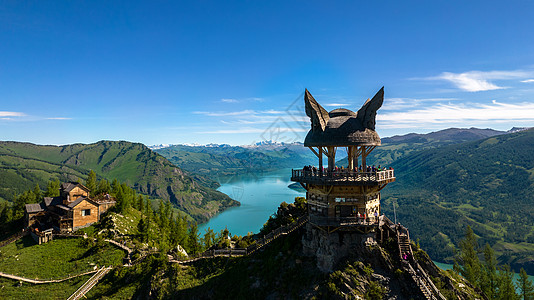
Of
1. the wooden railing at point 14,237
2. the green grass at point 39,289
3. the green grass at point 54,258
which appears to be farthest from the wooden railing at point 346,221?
the wooden railing at point 14,237

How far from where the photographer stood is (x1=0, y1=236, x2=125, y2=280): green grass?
1983 inches

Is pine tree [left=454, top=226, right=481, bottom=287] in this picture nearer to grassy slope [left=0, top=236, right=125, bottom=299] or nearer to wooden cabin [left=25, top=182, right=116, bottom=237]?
grassy slope [left=0, top=236, right=125, bottom=299]

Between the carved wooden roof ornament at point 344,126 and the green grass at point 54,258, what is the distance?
1649 inches

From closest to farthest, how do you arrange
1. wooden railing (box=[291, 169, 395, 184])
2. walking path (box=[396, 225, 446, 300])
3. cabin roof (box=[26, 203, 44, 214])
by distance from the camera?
walking path (box=[396, 225, 446, 300]) → wooden railing (box=[291, 169, 395, 184]) → cabin roof (box=[26, 203, 44, 214])

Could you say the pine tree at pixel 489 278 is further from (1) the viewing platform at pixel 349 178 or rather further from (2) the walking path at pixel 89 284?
(2) the walking path at pixel 89 284

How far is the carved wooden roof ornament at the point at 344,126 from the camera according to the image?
93.0 ft

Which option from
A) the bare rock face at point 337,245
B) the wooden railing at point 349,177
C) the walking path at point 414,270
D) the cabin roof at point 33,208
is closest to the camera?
the walking path at point 414,270

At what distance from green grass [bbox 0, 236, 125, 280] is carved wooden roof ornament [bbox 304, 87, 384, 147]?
4189 cm

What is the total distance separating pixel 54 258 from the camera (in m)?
54.7

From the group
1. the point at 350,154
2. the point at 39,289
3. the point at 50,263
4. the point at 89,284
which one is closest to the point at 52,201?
the point at 50,263

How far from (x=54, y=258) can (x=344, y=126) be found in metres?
57.5

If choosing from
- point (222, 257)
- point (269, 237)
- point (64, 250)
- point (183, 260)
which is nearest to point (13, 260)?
point (64, 250)

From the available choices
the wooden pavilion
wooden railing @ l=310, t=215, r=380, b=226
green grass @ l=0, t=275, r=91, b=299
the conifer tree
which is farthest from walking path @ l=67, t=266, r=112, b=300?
the conifer tree

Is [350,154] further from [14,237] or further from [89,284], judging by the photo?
[14,237]
